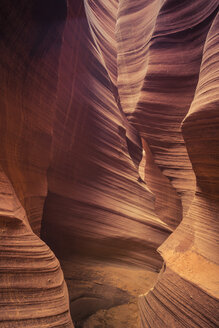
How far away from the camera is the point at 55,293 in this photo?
1864mm

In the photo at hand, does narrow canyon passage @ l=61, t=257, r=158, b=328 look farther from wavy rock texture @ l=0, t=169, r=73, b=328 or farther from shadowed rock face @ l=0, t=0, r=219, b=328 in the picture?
wavy rock texture @ l=0, t=169, r=73, b=328

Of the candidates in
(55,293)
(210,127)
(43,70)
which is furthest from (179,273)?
(43,70)

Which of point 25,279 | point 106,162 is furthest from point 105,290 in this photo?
point 25,279

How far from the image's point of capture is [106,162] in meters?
4.42

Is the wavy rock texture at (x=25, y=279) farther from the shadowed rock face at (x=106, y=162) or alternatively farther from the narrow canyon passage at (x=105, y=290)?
the narrow canyon passage at (x=105, y=290)

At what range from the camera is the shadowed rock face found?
2090 millimetres

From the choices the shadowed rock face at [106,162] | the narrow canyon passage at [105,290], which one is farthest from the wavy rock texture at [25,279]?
the narrow canyon passage at [105,290]

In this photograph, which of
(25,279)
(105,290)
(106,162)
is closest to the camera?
(25,279)

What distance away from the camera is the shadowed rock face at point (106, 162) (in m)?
2.09

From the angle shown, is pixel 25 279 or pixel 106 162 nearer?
pixel 25 279

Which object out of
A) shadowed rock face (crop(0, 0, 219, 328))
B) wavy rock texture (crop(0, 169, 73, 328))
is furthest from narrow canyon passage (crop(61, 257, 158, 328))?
wavy rock texture (crop(0, 169, 73, 328))

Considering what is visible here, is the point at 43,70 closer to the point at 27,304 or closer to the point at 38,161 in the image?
the point at 38,161

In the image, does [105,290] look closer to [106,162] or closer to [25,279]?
[106,162]

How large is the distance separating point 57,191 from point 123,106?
232 cm
